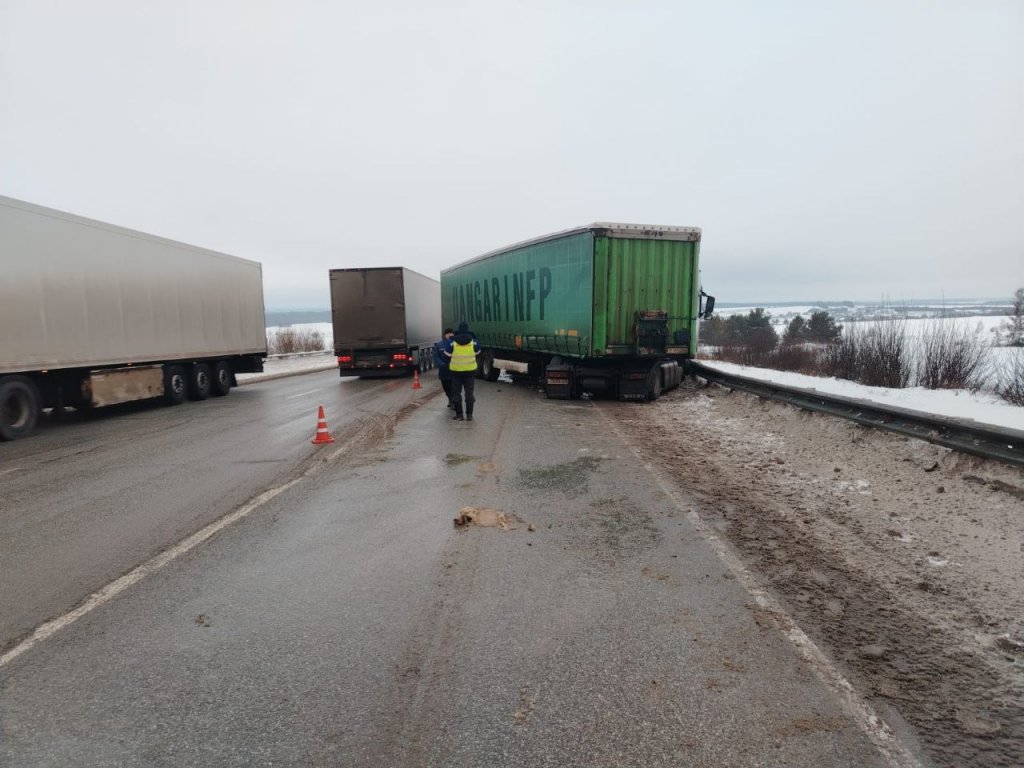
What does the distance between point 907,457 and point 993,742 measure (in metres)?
5.03

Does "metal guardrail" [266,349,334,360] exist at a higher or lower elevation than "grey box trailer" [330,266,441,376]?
lower

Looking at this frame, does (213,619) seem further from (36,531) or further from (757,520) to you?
(757,520)

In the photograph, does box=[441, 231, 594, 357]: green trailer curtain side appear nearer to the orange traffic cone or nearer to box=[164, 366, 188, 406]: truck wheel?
the orange traffic cone

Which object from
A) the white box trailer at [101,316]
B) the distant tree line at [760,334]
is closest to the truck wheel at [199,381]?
the white box trailer at [101,316]

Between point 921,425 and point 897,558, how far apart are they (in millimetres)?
3518

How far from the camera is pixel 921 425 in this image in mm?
7230

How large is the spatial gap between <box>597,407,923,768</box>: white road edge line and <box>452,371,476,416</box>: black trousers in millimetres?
6632

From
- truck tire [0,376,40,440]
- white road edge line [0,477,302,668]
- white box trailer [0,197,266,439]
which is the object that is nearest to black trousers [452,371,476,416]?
white road edge line [0,477,302,668]

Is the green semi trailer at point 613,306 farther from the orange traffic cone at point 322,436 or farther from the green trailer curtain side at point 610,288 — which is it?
the orange traffic cone at point 322,436

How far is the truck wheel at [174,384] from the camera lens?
14625 millimetres

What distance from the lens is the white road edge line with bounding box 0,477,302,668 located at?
3357 millimetres

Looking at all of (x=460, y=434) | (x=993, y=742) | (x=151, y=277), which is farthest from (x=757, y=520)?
(x=151, y=277)

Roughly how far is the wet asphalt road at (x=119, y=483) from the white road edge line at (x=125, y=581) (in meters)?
0.09

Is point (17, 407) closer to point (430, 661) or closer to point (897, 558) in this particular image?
point (430, 661)
